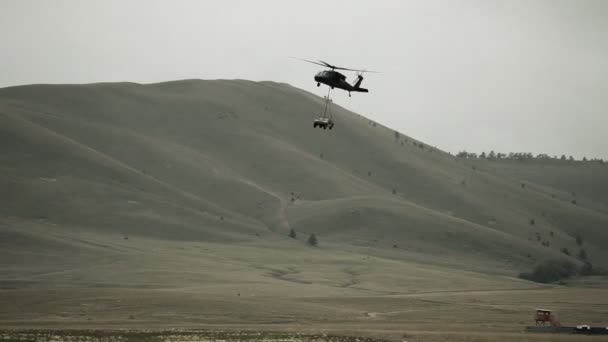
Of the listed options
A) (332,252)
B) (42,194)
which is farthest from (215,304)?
(42,194)

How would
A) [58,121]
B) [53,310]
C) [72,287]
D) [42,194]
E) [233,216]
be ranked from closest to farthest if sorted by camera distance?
1. [53,310]
2. [72,287]
3. [42,194]
4. [233,216]
5. [58,121]

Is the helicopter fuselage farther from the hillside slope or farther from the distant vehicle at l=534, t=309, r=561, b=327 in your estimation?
the hillside slope

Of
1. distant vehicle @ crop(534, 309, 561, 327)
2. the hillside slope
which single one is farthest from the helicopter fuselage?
the hillside slope

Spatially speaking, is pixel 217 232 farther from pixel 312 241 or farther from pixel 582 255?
pixel 582 255

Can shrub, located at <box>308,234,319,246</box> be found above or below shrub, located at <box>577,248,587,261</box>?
below

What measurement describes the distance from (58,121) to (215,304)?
127 m

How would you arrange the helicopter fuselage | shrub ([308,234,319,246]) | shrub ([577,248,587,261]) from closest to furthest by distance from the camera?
the helicopter fuselage < shrub ([308,234,319,246]) < shrub ([577,248,587,261])

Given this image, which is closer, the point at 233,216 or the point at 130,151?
the point at 233,216

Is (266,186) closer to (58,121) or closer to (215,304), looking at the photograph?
(58,121)

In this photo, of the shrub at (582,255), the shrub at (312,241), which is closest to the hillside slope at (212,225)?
the shrub at (312,241)

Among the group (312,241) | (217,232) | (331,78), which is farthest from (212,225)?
(331,78)

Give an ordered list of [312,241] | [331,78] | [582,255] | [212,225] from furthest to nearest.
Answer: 1. [582,255]
2. [212,225]
3. [312,241]
4. [331,78]

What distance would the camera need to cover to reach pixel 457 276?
424 feet

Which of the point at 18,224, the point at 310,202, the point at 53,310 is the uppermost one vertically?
the point at 310,202
